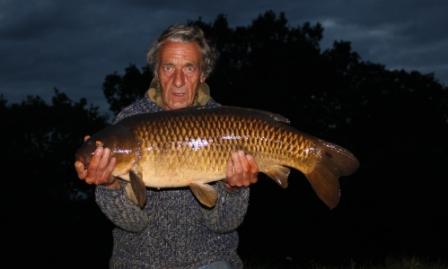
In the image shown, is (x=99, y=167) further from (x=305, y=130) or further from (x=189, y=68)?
(x=305, y=130)

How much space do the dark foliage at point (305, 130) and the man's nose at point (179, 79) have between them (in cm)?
1277

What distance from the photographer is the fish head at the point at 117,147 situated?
9.16ft

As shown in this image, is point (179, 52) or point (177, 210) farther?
point (179, 52)

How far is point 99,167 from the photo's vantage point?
280 centimetres

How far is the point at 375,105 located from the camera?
2895 centimetres

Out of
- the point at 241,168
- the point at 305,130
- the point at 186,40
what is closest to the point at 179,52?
the point at 186,40

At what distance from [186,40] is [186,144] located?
696mm

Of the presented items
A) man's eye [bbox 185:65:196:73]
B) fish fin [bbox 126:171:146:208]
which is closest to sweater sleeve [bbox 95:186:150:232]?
fish fin [bbox 126:171:146:208]

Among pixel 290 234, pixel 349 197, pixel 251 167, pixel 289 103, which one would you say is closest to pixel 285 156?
pixel 251 167

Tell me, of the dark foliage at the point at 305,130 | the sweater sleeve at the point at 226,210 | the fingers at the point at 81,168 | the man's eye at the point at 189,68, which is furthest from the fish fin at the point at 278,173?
the dark foliage at the point at 305,130

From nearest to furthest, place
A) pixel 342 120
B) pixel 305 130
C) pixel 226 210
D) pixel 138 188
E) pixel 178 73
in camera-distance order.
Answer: pixel 138 188 → pixel 226 210 → pixel 178 73 → pixel 305 130 → pixel 342 120

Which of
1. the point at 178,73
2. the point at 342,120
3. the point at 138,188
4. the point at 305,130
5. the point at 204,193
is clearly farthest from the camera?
the point at 342,120

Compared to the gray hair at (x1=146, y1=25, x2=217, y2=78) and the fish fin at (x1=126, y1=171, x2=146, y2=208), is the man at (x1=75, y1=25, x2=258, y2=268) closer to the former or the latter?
the gray hair at (x1=146, y1=25, x2=217, y2=78)

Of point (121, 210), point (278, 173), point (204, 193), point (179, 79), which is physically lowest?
point (121, 210)
